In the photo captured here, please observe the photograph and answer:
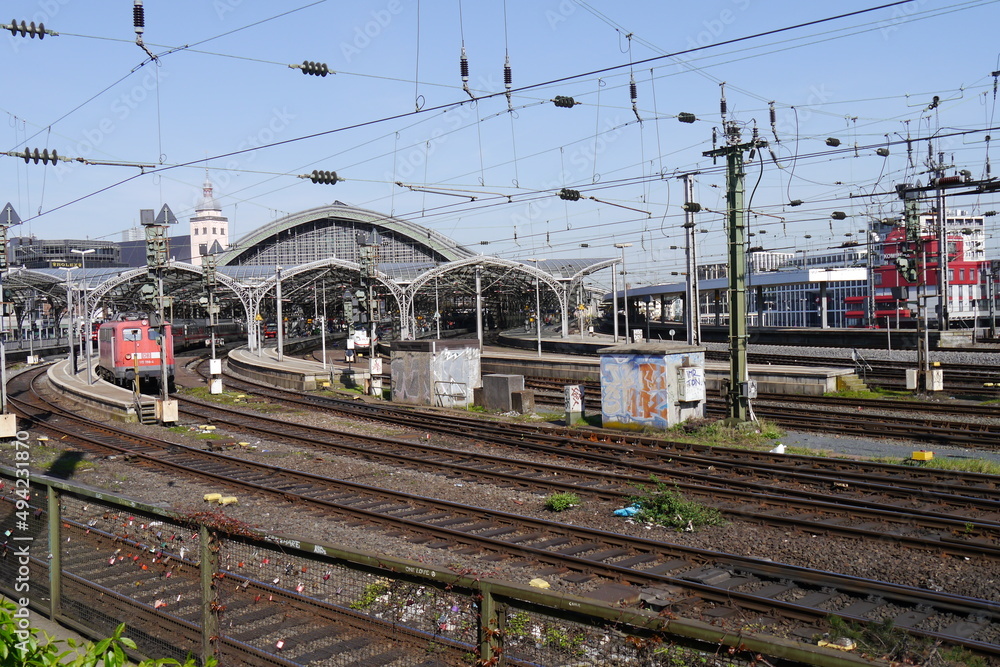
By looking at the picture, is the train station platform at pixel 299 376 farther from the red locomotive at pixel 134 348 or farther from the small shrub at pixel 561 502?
the small shrub at pixel 561 502

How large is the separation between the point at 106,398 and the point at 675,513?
21536 millimetres

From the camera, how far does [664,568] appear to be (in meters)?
9.02

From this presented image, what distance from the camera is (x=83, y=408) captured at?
91.3 ft

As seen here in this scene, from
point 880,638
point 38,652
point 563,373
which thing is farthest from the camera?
point 563,373

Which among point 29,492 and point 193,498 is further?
point 193,498

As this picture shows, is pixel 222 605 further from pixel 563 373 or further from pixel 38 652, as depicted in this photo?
pixel 563 373

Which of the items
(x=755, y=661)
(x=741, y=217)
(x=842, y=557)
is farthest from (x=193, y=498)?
(x=741, y=217)

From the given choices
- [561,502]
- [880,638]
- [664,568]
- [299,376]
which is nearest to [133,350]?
[299,376]

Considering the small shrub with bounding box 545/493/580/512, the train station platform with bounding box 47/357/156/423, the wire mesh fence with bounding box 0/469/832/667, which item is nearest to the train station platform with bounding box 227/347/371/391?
the train station platform with bounding box 47/357/156/423

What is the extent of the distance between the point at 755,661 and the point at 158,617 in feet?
14.6

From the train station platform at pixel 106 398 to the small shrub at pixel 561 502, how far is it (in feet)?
51.3

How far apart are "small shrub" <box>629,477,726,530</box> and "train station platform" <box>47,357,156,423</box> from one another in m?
17.2

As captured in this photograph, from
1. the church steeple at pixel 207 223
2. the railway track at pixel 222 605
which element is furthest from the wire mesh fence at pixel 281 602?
the church steeple at pixel 207 223

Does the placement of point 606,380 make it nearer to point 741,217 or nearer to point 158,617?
point 741,217
